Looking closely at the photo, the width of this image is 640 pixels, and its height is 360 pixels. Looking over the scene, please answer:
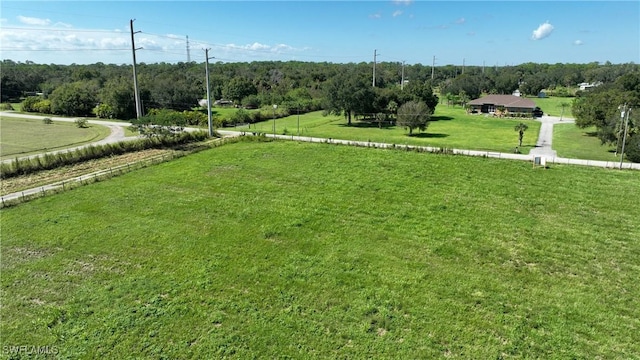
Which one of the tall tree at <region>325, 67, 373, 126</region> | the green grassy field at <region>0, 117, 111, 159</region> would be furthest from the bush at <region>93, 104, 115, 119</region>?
the tall tree at <region>325, 67, 373, 126</region>

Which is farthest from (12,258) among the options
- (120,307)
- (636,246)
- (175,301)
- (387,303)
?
(636,246)

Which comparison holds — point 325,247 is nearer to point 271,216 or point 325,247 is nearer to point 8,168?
point 271,216

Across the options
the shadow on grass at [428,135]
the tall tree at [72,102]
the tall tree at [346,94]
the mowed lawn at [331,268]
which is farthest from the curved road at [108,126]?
the shadow on grass at [428,135]

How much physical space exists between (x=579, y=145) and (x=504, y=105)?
109 ft

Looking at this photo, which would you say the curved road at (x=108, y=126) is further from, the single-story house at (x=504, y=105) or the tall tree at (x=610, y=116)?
the single-story house at (x=504, y=105)

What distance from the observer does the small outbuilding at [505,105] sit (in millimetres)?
66188

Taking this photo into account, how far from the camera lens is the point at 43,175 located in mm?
26578

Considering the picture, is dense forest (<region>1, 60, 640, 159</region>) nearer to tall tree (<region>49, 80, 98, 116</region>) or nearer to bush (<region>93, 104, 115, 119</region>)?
tall tree (<region>49, 80, 98, 116</region>)

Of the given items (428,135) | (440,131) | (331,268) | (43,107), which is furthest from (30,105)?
(331,268)

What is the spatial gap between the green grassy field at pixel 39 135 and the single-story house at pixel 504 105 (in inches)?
2521

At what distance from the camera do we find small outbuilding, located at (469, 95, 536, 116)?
217 ft

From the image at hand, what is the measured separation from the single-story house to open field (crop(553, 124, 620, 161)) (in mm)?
15565

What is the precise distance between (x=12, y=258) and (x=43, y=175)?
49.8 feet

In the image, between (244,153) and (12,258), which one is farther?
(244,153)
